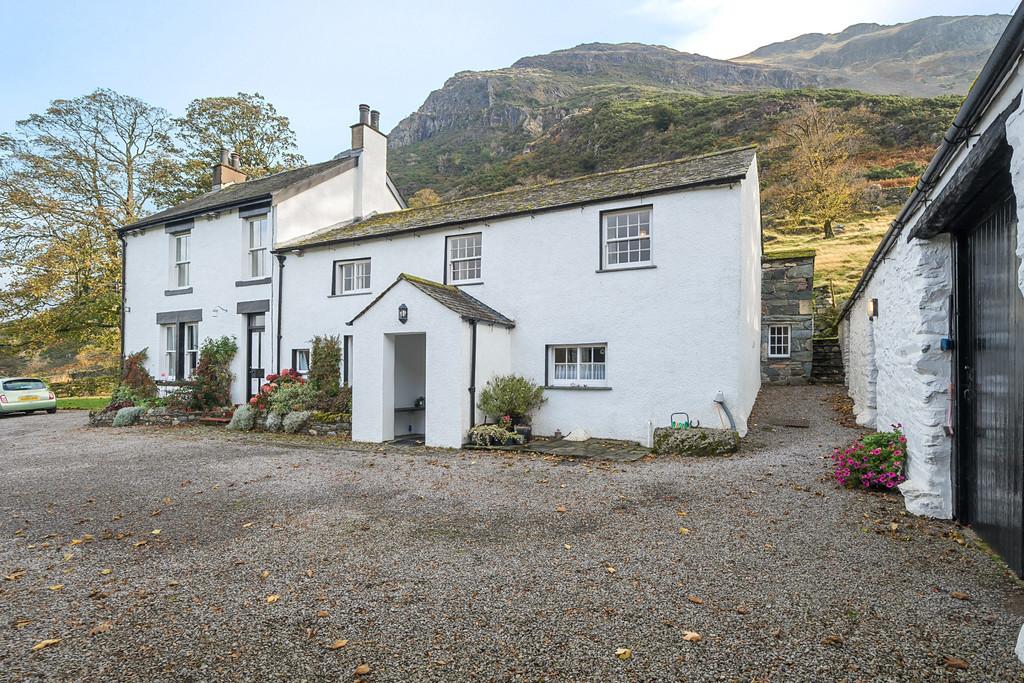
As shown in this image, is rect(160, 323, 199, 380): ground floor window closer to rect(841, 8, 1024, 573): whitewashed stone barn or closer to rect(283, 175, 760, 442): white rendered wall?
rect(283, 175, 760, 442): white rendered wall

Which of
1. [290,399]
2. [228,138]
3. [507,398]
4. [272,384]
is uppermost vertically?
[228,138]

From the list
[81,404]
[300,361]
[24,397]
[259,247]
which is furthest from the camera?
[81,404]

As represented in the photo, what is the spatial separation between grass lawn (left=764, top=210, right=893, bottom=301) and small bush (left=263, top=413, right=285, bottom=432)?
22865 millimetres

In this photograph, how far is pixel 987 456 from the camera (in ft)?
15.8

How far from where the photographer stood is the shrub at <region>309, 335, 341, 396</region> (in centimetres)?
1441

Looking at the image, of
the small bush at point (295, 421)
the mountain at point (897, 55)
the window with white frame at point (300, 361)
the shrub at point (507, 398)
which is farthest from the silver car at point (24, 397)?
the mountain at point (897, 55)

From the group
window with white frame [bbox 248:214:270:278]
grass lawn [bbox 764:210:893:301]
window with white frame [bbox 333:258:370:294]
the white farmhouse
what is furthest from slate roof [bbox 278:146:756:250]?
grass lawn [bbox 764:210:893:301]

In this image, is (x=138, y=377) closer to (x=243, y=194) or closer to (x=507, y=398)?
(x=243, y=194)

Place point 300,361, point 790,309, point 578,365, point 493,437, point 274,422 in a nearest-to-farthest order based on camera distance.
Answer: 1. point 493,437
2. point 578,365
3. point 274,422
4. point 300,361
5. point 790,309

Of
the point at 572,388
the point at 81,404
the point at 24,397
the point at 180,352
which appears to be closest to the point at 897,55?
the point at 572,388

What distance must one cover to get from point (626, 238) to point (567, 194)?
2051mm

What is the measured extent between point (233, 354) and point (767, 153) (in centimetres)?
4472

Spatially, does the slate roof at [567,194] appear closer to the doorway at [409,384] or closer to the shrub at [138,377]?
the doorway at [409,384]

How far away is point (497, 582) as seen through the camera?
14.2ft
